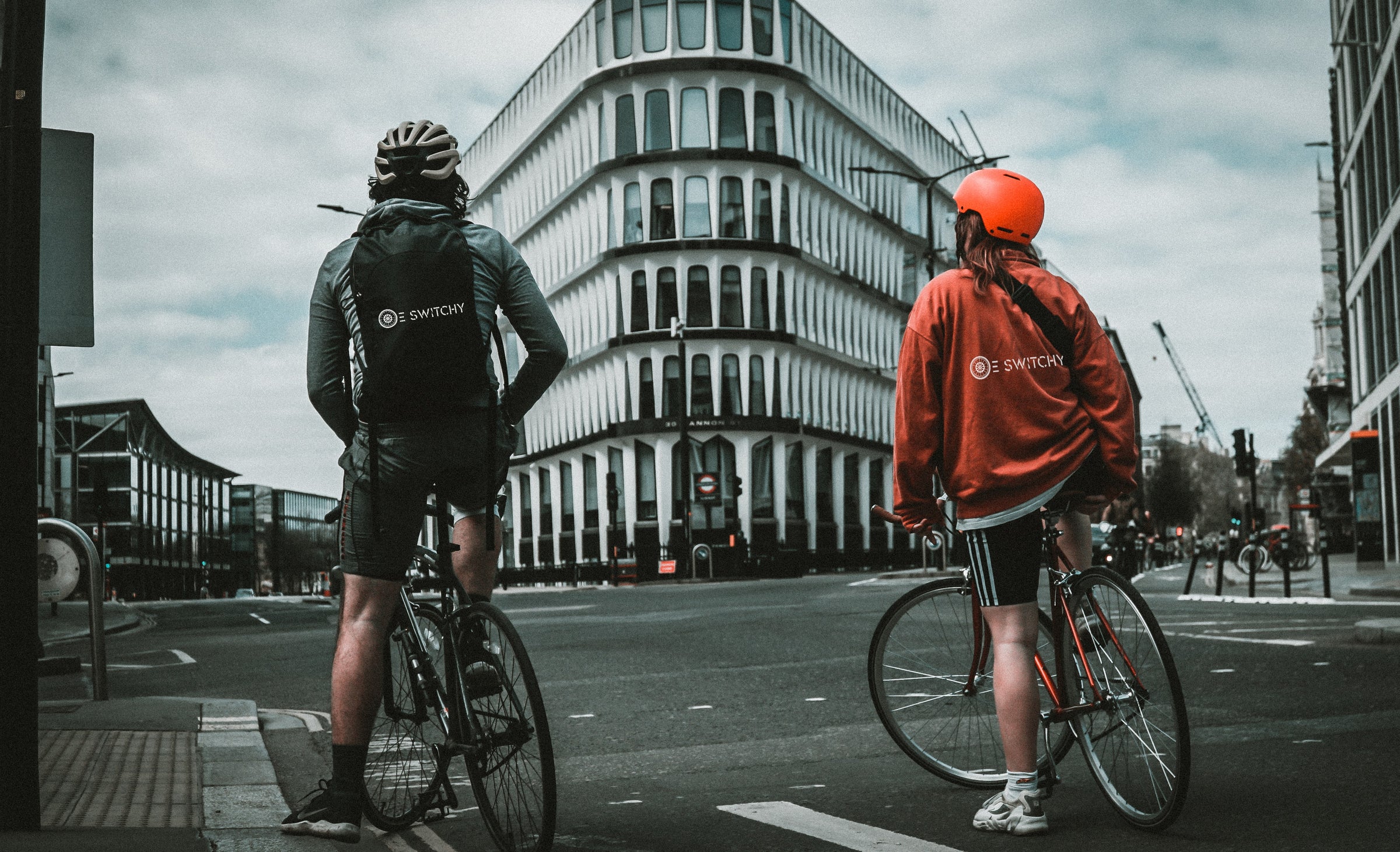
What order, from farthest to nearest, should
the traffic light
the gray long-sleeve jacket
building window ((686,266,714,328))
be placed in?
building window ((686,266,714,328)) → the traffic light → the gray long-sleeve jacket

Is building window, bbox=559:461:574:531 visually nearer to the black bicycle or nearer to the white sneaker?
the black bicycle

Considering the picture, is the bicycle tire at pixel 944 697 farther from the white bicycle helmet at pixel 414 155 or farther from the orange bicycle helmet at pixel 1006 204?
the white bicycle helmet at pixel 414 155

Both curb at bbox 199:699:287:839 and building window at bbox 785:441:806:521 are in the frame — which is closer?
curb at bbox 199:699:287:839

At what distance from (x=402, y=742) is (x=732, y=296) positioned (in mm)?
54227

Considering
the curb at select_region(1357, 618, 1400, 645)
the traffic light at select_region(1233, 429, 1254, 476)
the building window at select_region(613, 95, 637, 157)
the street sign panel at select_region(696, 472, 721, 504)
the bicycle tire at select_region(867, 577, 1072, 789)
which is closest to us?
the bicycle tire at select_region(867, 577, 1072, 789)

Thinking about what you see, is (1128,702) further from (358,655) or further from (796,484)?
(796,484)

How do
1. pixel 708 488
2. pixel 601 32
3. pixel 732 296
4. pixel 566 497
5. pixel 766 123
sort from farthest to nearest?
pixel 566 497, pixel 601 32, pixel 766 123, pixel 732 296, pixel 708 488

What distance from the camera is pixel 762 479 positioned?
57.9m

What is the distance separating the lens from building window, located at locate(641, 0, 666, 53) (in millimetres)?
57125

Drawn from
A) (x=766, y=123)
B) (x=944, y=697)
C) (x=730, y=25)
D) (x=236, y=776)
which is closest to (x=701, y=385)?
(x=766, y=123)

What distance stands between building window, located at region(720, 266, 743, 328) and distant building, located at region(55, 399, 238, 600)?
44.7m

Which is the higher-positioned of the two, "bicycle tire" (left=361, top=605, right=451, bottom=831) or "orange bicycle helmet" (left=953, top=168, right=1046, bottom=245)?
"orange bicycle helmet" (left=953, top=168, right=1046, bottom=245)

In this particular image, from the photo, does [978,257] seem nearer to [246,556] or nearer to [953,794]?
[953,794]

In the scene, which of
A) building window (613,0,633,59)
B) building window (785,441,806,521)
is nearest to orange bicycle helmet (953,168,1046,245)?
building window (785,441,806,521)
